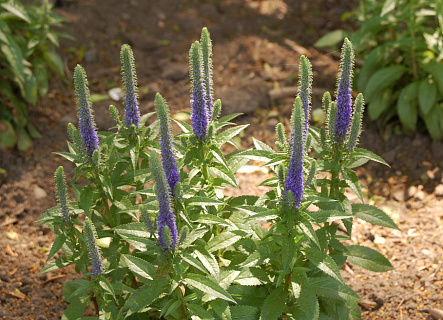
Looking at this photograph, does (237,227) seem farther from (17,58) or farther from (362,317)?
(17,58)

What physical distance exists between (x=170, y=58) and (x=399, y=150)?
13.2 ft

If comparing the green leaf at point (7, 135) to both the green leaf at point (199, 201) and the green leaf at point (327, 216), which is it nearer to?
the green leaf at point (199, 201)

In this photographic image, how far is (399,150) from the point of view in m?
7.58

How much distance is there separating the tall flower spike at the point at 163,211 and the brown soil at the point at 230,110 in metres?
2.16

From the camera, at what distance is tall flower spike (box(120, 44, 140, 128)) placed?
4.13 meters

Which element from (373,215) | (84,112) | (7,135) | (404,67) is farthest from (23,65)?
(404,67)

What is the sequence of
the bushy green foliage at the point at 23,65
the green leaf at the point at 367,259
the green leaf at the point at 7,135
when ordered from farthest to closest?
1. the green leaf at the point at 7,135
2. the bushy green foliage at the point at 23,65
3. the green leaf at the point at 367,259

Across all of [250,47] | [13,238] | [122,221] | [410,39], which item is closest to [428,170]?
[410,39]

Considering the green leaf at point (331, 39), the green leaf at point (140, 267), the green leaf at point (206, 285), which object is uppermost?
the green leaf at point (331, 39)

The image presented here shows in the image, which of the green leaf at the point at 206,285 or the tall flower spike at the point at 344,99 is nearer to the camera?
the green leaf at the point at 206,285

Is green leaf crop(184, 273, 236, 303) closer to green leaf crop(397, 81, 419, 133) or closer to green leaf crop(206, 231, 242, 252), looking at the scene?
green leaf crop(206, 231, 242, 252)

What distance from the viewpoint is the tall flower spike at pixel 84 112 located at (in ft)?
13.2

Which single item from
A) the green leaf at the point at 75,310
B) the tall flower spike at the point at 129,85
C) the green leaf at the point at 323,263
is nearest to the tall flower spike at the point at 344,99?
the green leaf at the point at 323,263

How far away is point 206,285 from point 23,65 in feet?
15.3
